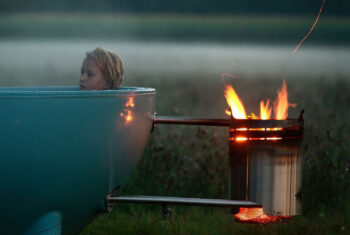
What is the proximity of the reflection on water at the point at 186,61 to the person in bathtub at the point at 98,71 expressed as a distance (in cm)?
→ 109

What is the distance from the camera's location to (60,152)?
154 centimetres

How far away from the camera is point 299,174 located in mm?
1868

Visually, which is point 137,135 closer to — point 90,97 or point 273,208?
point 90,97

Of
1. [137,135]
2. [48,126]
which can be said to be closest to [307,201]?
[137,135]

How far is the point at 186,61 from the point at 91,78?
1.24m

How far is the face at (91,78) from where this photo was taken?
7.32 feet

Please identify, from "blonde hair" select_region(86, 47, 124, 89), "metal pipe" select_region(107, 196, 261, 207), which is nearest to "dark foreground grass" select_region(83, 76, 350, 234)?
"metal pipe" select_region(107, 196, 261, 207)

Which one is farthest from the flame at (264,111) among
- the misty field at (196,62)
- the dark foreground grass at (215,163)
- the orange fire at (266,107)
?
the misty field at (196,62)

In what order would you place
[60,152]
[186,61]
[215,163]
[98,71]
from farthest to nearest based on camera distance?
[186,61]
[215,163]
[98,71]
[60,152]

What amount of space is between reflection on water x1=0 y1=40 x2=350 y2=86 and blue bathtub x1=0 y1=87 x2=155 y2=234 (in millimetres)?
1616

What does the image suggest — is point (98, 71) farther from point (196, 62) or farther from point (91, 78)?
point (196, 62)

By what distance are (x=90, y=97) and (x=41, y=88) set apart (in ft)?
2.70

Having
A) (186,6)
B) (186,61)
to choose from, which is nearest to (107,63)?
(186,61)

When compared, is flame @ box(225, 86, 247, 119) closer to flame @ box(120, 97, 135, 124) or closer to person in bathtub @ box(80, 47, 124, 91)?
flame @ box(120, 97, 135, 124)
